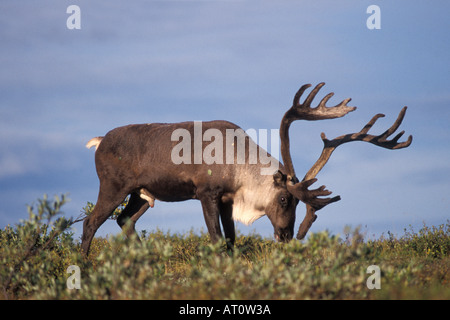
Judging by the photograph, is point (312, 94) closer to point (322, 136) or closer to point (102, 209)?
point (322, 136)

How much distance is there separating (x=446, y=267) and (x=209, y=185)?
4482mm

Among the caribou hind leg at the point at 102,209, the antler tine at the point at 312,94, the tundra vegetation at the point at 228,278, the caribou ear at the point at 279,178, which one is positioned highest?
the antler tine at the point at 312,94

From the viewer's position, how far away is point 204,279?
6445mm

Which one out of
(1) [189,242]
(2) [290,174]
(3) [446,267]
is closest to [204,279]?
(2) [290,174]

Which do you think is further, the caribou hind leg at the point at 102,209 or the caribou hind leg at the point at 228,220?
the caribou hind leg at the point at 102,209

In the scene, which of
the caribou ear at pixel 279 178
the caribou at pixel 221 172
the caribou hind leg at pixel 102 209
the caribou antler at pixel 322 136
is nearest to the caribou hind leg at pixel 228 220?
the caribou at pixel 221 172

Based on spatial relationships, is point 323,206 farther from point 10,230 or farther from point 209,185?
point 10,230

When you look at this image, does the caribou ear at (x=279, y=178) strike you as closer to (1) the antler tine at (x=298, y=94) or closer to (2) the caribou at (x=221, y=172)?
(2) the caribou at (x=221, y=172)

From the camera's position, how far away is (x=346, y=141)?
10312 mm

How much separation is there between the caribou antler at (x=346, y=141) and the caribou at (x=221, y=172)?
19mm

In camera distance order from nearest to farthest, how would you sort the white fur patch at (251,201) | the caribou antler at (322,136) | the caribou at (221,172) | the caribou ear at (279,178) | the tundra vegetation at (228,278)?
1. the tundra vegetation at (228,278)
2. the caribou antler at (322,136)
3. the caribou at (221,172)
4. the caribou ear at (279,178)
5. the white fur patch at (251,201)

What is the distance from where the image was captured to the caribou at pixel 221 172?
9.74 metres

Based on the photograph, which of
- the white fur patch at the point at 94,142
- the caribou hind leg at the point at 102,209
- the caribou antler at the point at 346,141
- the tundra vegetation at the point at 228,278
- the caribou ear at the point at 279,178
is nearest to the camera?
the tundra vegetation at the point at 228,278
